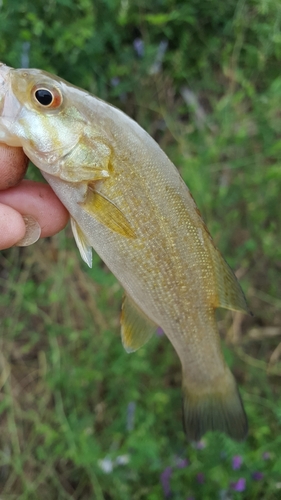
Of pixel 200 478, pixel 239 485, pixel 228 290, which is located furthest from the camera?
pixel 200 478

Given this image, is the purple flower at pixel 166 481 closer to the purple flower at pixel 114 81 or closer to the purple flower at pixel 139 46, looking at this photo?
the purple flower at pixel 114 81

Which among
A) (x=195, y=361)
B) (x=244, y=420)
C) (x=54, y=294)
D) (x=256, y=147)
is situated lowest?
(x=54, y=294)

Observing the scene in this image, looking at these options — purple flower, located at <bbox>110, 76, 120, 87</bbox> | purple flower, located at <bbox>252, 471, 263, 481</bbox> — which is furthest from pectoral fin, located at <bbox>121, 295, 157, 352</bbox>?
Result: purple flower, located at <bbox>110, 76, 120, 87</bbox>

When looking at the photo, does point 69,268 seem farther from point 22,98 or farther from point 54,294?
point 22,98

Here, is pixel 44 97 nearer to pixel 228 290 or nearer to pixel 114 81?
pixel 228 290

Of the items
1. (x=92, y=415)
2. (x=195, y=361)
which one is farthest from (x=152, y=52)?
(x=92, y=415)

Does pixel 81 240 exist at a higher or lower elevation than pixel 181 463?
higher

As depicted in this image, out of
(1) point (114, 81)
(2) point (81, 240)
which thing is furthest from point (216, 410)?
(1) point (114, 81)
